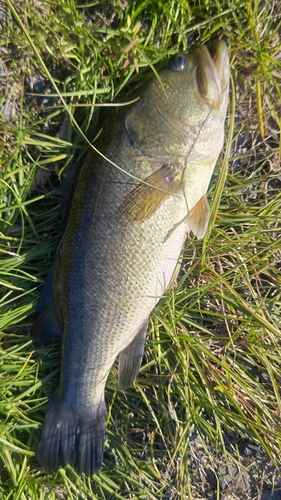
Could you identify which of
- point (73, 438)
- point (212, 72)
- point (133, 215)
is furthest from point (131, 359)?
point (212, 72)

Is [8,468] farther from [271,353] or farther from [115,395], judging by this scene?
[271,353]

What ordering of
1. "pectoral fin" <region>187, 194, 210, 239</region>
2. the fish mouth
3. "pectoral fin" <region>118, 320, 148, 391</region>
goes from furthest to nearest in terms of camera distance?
"pectoral fin" <region>118, 320, 148, 391</region> → "pectoral fin" <region>187, 194, 210, 239</region> → the fish mouth

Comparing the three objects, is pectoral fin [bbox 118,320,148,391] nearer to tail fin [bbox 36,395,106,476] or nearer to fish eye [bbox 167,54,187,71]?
tail fin [bbox 36,395,106,476]

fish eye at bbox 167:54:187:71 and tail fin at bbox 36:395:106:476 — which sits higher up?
fish eye at bbox 167:54:187:71

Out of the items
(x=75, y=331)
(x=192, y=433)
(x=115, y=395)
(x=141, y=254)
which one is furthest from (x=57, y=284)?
(x=192, y=433)

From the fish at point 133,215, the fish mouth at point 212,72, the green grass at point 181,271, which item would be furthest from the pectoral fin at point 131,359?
the fish mouth at point 212,72

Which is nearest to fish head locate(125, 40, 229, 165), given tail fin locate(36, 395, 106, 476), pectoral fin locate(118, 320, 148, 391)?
pectoral fin locate(118, 320, 148, 391)
